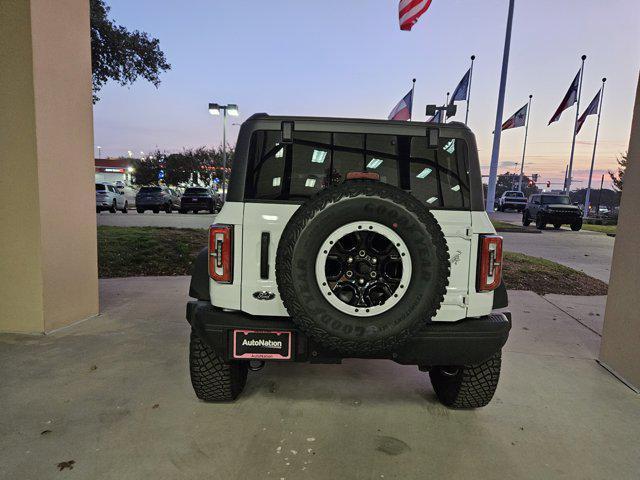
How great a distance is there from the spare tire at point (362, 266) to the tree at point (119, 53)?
15904 millimetres

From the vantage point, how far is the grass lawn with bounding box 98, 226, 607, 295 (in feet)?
24.5

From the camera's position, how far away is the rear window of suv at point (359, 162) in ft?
8.74

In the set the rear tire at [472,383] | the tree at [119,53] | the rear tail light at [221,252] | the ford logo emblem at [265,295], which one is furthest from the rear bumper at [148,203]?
the rear tire at [472,383]

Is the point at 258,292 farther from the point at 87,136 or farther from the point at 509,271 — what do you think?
the point at 509,271

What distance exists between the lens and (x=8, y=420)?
2.73m

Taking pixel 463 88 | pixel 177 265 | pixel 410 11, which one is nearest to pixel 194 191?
pixel 463 88

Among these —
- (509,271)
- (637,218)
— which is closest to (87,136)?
(637,218)

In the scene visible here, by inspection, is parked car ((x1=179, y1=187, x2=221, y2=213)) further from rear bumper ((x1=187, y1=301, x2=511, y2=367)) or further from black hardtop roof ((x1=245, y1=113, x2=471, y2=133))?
rear bumper ((x1=187, y1=301, x2=511, y2=367))

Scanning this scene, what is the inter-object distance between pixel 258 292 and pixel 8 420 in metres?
1.90

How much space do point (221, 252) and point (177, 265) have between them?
6.15 meters

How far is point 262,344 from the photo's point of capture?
98.5 inches

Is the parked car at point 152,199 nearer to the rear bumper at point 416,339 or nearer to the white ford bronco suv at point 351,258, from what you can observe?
the white ford bronco suv at point 351,258

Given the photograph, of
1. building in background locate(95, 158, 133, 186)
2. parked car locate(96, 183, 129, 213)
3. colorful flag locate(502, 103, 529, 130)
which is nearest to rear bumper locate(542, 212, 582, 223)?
colorful flag locate(502, 103, 529, 130)

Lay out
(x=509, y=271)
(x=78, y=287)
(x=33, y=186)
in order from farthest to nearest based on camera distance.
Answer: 1. (x=509, y=271)
2. (x=78, y=287)
3. (x=33, y=186)
